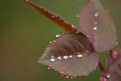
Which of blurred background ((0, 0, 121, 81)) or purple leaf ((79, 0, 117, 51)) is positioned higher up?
purple leaf ((79, 0, 117, 51))

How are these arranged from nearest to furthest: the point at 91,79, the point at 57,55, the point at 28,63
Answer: the point at 57,55, the point at 91,79, the point at 28,63

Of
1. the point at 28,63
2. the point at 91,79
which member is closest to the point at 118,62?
the point at 91,79

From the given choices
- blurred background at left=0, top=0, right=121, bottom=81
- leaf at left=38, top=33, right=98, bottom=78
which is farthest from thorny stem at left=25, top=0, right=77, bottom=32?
blurred background at left=0, top=0, right=121, bottom=81

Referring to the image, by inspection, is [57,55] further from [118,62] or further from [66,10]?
[66,10]

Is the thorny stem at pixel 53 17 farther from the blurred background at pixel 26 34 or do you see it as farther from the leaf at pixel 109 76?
the blurred background at pixel 26 34

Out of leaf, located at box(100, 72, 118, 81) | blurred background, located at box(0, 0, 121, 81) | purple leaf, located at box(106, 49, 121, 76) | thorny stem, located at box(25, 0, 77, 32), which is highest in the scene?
thorny stem, located at box(25, 0, 77, 32)

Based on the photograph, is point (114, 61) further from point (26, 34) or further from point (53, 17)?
point (26, 34)

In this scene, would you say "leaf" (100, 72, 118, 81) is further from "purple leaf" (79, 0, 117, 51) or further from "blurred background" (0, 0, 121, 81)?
"blurred background" (0, 0, 121, 81)

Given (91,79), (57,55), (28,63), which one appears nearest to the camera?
(57,55)
